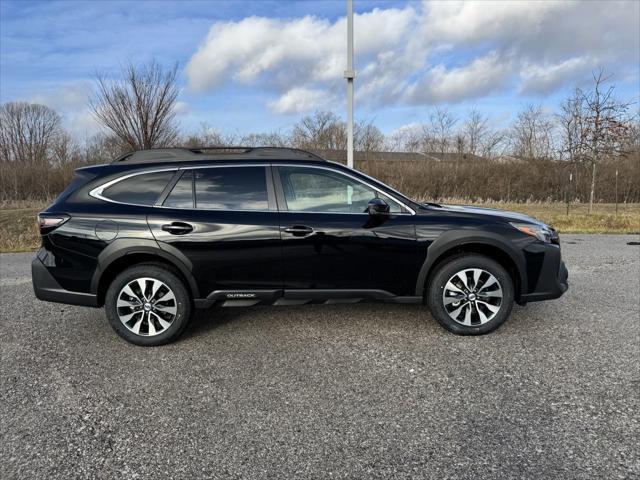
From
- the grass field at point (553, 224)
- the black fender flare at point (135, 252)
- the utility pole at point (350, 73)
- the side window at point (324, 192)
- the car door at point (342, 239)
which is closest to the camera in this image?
the black fender flare at point (135, 252)

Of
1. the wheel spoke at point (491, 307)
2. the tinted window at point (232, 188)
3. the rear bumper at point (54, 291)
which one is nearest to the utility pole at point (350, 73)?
the tinted window at point (232, 188)

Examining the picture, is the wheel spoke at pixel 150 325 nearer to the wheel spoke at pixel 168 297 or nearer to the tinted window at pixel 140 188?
the wheel spoke at pixel 168 297

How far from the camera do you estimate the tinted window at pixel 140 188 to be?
3971 millimetres

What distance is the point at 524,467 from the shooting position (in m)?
2.29

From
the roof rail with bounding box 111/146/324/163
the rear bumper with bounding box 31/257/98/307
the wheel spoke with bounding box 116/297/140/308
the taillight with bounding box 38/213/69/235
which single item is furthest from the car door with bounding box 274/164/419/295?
the taillight with bounding box 38/213/69/235

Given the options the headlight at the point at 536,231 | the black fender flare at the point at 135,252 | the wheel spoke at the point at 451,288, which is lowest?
the wheel spoke at the point at 451,288

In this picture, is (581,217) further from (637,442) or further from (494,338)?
(637,442)

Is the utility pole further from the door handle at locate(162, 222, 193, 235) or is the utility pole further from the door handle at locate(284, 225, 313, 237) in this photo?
the door handle at locate(162, 222, 193, 235)

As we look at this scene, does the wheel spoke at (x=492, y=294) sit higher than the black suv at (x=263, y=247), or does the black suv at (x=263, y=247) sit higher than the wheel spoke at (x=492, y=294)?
the black suv at (x=263, y=247)

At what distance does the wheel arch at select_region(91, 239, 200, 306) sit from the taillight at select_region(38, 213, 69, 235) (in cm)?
48

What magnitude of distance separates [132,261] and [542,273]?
150 inches

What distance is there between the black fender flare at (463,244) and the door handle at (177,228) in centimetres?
216

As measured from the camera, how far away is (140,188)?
4.01 m

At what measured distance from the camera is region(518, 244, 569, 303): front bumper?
4035 mm
